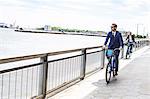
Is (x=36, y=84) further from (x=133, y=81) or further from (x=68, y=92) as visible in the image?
(x=133, y=81)

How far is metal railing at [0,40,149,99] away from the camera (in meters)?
6.73

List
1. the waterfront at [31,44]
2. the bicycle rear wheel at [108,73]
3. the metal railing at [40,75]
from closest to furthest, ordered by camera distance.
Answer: the metal railing at [40,75], the bicycle rear wheel at [108,73], the waterfront at [31,44]

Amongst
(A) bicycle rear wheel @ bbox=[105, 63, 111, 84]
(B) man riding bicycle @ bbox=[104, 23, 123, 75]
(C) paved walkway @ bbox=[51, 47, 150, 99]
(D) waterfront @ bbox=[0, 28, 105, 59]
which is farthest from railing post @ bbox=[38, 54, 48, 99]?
(D) waterfront @ bbox=[0, 28, 105, 59]

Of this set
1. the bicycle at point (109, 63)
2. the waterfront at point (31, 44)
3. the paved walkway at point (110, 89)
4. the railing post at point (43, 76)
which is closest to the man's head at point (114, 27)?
the bicycle at point (109, 63)

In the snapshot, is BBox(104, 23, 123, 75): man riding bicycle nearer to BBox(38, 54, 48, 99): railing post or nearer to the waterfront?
BBox(38, 54, 48, 99): railing post

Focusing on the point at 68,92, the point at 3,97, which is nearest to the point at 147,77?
the point at 68,92

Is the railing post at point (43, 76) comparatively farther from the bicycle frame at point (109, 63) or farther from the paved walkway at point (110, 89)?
the bicycle frame at point (109, 63)

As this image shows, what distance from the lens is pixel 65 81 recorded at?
10.4 m

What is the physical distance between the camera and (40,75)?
8.18 m

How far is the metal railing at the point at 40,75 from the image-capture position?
6.73m

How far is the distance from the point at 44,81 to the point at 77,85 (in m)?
2.65

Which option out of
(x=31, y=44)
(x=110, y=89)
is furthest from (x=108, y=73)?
(x=31, y=44)

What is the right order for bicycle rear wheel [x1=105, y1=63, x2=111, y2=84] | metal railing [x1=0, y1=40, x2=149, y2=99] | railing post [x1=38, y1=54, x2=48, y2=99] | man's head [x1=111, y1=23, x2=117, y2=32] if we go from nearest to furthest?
metal railing [x1=0, y1=40, x2=149, y2=99] < railing post [x1=38, y1=54, x2=48, y2=99] < bicycle rear wheel [x1=105, y1=63, x2=111, y2=84] < man's head [x1=111, y1=23, x2=117, y2=32]

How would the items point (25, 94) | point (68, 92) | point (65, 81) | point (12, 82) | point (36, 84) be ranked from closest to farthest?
point (12, 82)
point (25, 94)
point (36, 84)
point (68, 92)
point (65, 81)
